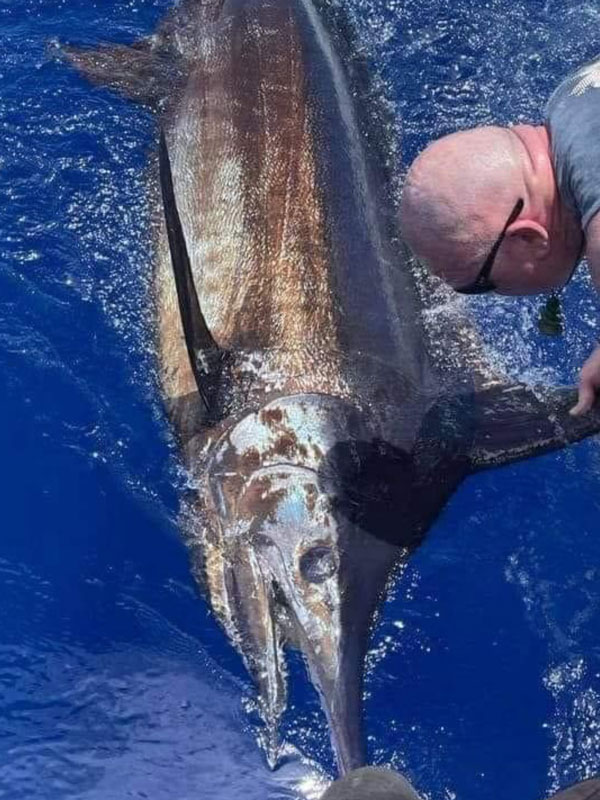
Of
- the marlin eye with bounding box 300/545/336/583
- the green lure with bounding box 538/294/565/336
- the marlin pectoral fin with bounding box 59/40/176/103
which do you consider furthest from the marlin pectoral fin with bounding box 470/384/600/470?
the marlin pectoral fin with bounding box 59/40/176/103

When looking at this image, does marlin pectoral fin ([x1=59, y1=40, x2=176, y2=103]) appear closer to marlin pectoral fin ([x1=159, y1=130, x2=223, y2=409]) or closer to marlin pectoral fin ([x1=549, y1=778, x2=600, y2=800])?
marlin pectoral fin ([x1=159, y1=130, x2=223, y2=409])

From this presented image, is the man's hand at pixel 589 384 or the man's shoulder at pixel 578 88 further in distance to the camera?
the man's hand at pixel 589 384

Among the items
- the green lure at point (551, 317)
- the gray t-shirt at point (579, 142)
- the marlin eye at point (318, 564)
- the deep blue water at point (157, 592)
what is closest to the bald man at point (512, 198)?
the gray t-shirt at point (579, 142)

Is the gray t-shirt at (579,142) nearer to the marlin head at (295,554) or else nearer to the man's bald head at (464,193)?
the man's bald head at (464,193)

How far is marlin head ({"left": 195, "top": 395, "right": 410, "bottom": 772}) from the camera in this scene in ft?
8.93

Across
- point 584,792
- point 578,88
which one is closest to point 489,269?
point 578,88

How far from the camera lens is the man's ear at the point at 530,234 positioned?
2.52m

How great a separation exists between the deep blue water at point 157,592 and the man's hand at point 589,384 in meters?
0.53

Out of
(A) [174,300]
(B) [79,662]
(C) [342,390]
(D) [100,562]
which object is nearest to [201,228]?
(A) [174,300]

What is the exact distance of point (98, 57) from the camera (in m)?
4.75

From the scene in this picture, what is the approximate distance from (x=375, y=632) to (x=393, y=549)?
0.26 meters

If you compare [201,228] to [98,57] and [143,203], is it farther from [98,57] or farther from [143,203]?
[98,57]

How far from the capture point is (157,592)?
3205 mm

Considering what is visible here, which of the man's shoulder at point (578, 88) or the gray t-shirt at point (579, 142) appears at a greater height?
the man's shoulder at point (578, 88)
